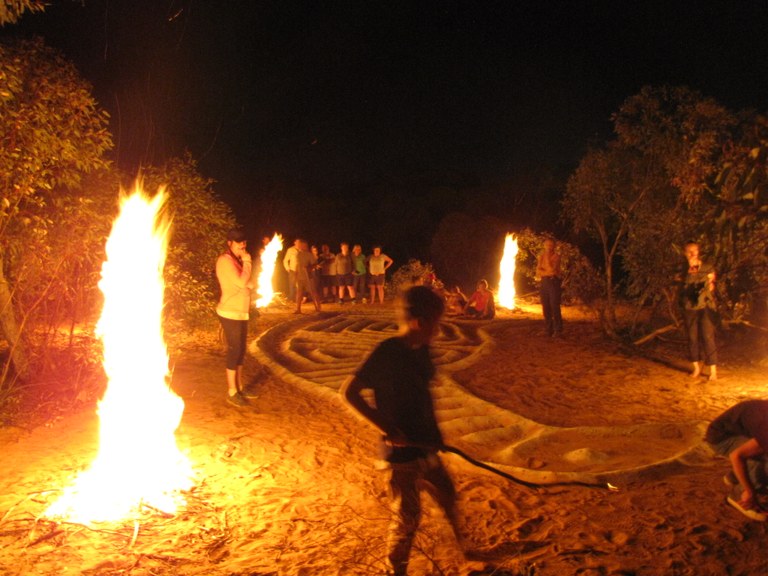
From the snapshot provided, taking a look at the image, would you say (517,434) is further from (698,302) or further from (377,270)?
(377,270)

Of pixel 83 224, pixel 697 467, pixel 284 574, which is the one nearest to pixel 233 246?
pixel 83 224

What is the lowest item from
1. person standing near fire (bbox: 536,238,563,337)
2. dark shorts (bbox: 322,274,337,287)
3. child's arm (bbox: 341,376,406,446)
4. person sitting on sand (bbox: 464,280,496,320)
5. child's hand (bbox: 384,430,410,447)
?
child's hand (bbox: 384,430,410,447)

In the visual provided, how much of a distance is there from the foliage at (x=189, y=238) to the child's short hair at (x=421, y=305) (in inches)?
279

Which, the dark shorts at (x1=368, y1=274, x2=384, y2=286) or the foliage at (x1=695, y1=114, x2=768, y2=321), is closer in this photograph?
the foliage at (x1=695, y1=114, x2=768, y2=321)

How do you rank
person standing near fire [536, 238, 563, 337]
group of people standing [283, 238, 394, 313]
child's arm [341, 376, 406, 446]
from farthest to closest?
group of people standing [283, 238, 394, 313] → person standing near fire [536, 238, 563, 337] → child's arm [341, 376, 406, 446]

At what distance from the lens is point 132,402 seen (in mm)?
5871

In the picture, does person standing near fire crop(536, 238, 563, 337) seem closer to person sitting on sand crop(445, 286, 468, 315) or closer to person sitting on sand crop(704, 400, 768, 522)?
person sitting on sand crop(445, 286, 468, 315)

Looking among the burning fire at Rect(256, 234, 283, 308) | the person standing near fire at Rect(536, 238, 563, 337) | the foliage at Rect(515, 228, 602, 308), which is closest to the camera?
the person standing near fire at Rect(536, 238, 563, 337)

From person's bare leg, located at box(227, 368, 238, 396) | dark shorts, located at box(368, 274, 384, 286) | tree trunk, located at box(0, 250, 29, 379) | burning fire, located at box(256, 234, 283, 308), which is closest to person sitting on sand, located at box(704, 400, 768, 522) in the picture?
person's bare leg, located at box(227, 368, 238, 396)

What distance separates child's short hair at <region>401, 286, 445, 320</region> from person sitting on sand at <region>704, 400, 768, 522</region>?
235 cm

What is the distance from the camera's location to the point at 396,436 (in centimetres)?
309

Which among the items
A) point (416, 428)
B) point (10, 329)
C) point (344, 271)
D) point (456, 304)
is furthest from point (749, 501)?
point (344, 271)

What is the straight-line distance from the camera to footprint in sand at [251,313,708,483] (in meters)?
5.26

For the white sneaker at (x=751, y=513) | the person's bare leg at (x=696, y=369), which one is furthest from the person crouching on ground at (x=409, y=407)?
the person's bare leg at (x=696, y=369)
